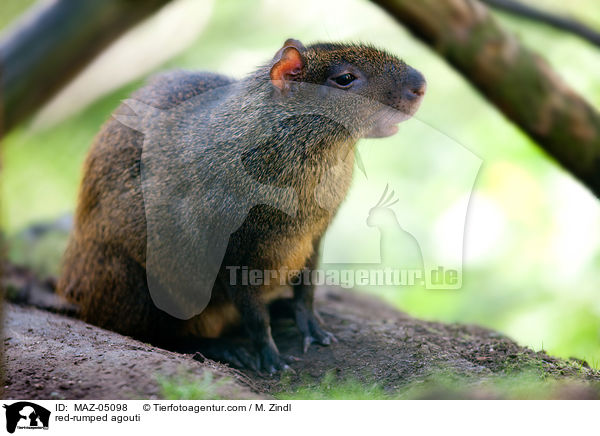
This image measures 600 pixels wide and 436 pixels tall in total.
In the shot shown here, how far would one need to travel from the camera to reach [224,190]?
3.85 m

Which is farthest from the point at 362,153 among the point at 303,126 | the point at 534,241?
the point at 534,241

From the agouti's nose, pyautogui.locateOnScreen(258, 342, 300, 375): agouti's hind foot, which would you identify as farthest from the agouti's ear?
pyautogui.locateOnScreen(258, 342, 300, 375): agouti's hind foot

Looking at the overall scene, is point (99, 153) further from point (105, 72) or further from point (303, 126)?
point (105, 72)

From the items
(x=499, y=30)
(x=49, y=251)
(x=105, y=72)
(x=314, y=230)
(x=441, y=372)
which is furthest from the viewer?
(x=105, y=72)

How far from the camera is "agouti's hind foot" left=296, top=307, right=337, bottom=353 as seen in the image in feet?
13.6

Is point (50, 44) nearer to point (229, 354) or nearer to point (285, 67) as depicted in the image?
point (285, 67)

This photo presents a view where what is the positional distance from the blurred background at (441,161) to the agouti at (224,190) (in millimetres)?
833

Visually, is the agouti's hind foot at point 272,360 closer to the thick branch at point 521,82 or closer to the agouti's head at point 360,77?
the agouti's head at point 360,77

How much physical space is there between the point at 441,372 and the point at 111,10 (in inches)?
121

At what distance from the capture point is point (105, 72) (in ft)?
22.9

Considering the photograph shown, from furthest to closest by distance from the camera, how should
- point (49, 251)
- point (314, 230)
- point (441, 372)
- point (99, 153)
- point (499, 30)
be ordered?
point (49, 251) < point (499, 30) < point (99, 153) < point (314, 230) < point (441, 372)

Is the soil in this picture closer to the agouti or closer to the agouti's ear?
the agouti
